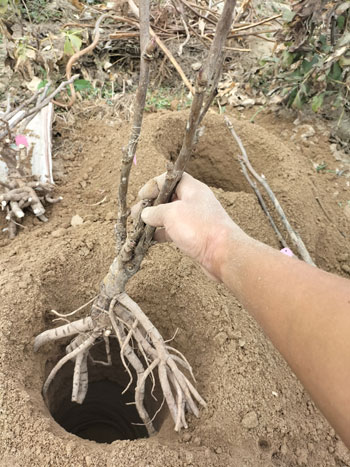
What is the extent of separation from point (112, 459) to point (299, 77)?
2.84 meters

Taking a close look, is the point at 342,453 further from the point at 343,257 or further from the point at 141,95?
the point at 141,95

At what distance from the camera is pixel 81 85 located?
3000mm

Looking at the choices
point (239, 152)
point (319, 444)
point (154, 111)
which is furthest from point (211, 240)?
point (154, 111)

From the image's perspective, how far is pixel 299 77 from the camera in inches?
110

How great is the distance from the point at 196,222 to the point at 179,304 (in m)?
0.71

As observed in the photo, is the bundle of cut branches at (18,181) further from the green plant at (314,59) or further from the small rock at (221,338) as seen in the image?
the green plant at (314,59)

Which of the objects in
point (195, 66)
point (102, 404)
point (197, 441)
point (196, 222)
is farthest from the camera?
point (195, 66)

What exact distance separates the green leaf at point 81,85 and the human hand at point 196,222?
2.35 metres

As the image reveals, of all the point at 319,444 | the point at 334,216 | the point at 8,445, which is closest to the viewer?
the point at 8,445

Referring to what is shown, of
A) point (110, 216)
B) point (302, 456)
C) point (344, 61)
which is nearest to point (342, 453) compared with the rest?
point (302, 456)

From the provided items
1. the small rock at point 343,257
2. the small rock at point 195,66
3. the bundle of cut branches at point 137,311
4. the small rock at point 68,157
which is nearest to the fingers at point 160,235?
the bundle of cut branches at point 137,311

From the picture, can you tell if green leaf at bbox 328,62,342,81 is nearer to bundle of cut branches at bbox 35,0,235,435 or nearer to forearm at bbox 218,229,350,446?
bundle of cut branches at bbox 35,0,235,435

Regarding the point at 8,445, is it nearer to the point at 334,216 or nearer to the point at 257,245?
the point at 257,245

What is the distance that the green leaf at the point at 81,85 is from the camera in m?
2.98
